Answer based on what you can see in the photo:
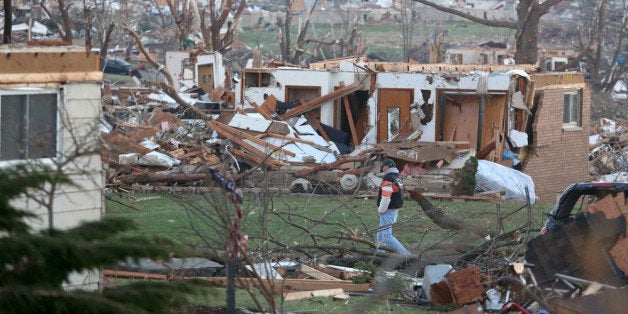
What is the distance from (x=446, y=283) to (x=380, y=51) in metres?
54.6

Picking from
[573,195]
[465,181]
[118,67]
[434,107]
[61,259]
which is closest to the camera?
[61,259]

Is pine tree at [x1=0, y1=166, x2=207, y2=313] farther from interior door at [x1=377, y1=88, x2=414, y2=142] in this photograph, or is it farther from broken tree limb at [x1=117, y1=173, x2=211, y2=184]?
interior door at [x1=377, y1=88, x2=414, y2=142]

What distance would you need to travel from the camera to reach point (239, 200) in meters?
7.87

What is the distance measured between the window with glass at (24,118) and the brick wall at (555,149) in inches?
718

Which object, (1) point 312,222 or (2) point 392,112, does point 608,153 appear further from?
(1) point 312,222

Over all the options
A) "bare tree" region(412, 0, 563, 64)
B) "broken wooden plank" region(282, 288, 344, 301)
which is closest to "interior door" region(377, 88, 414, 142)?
"bare tree" region(412, 0, 563, 64)

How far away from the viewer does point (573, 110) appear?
99.3ft

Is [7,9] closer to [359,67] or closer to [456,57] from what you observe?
[359,67]

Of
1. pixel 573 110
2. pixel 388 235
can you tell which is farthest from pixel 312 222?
pixel 573 110

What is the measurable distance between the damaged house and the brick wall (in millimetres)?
28

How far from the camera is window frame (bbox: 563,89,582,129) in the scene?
98.4 ft

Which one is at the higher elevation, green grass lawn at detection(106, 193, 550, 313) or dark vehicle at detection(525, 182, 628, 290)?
dark vehicle at detection(525, 182, 628, 290)

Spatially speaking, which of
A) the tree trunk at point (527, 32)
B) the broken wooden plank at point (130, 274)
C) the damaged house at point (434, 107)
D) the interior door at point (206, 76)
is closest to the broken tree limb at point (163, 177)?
the damaged house at point (434, 107)

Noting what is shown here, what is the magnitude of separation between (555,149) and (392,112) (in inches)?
197
